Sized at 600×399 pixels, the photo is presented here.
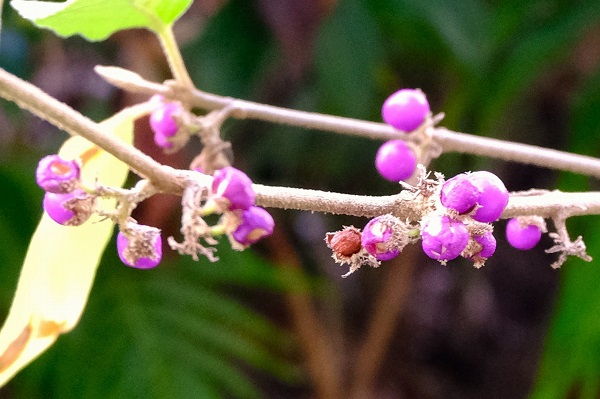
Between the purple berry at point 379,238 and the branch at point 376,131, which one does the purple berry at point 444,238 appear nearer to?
the purple berry at point 379,238

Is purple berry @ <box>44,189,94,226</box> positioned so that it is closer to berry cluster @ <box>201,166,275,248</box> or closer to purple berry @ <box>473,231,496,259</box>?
berry cluster @ <box>201,166,275,248</box>

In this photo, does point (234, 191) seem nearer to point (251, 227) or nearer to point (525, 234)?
point (251, 227)

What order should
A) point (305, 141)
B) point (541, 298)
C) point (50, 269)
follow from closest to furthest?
point (50, 269)
point (305, 141)
point (541, 298)

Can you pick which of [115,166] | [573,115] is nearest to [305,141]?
[573,115]

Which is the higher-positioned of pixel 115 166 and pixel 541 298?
pixel 541 298

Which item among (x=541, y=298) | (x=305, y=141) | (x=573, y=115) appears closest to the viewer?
(x=573, y=115)

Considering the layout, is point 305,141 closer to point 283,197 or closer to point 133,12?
point 133,12

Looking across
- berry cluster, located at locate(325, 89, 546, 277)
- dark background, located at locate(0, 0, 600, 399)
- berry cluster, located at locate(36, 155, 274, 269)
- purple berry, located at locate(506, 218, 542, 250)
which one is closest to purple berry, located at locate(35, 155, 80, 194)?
berry cluster, located at locate(36, 155, 274, 269)
